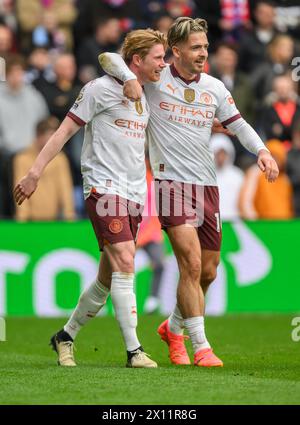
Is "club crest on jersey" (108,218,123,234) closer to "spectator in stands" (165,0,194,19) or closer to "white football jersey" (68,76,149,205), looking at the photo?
"white football jersey" (68,76,149,205)

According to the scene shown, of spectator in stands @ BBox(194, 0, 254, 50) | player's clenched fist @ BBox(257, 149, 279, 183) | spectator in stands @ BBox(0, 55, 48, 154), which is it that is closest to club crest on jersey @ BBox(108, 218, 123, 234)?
player's clenched fist @ BBox(257, 149, 279, 183)

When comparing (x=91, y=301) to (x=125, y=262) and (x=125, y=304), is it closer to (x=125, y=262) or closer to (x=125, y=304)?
(x=125, y=304)

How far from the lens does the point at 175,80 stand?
10008mm

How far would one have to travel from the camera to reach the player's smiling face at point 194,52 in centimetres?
983

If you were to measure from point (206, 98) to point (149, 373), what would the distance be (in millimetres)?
2389

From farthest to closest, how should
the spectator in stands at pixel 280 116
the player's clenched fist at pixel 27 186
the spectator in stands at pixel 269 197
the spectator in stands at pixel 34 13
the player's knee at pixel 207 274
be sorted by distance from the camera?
the spectator in stands at pixel 34 13 < the spectator in stands at pixel 280 116 < the spectator in stands at pixel 269 197 < the player's knee at pixel 207 274 < the player's clenched fist at pixel 27 186

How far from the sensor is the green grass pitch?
7.73 m

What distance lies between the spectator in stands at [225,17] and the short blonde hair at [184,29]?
35.3ft

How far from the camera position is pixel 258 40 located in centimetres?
2006

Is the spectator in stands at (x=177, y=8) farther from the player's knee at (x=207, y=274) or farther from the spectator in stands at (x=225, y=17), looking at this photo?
the player's knee at (x=207, y=274)

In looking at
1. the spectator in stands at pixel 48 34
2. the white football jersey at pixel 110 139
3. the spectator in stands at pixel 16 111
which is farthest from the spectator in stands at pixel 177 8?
the white football jersey at pixel 110 139

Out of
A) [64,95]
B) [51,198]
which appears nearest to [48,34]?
[64,95]
